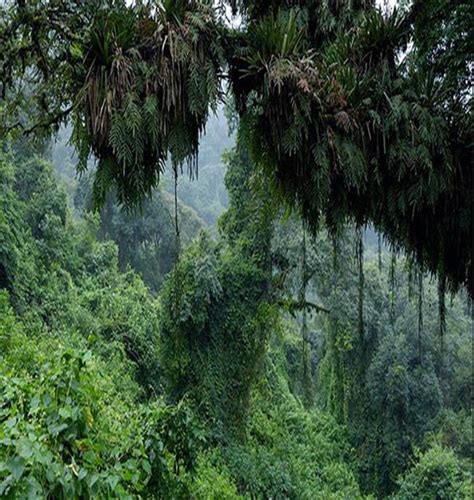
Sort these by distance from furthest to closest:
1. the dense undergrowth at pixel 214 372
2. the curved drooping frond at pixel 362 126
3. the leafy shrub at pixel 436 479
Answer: the leafy shrub at pixel 436 479 → the curved drooping frond at pixel 362 126 → the dense undergrowth at pixel 214 372

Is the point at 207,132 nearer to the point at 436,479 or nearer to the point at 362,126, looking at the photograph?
the point at 362,126

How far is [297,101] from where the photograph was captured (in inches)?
79.8

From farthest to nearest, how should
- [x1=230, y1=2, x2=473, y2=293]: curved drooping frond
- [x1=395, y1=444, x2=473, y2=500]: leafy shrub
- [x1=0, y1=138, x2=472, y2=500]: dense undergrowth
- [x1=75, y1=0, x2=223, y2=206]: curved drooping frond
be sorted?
1. [x1=395, y1=444, x2=473, y2=500]: leafy shrub
2. [x1=230, y1=2, x2=473, y2=293]: curved drooping frond
3. [x1=75, y1=0, x2=223, y2=206]: curved drooping frond
4. [x1=0, y1=138, x2=472, y2=500]: dense undergrowth

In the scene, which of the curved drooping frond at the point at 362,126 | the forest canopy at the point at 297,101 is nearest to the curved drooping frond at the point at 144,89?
the forest canopy at the point at 297,101

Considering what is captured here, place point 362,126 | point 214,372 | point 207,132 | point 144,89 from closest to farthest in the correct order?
point 144,89
point 362,126
point 207,132
point 214,372

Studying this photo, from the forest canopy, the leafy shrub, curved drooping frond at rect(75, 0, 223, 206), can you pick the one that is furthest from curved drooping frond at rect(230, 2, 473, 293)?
the leafy shrub

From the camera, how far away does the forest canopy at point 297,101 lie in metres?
1.97

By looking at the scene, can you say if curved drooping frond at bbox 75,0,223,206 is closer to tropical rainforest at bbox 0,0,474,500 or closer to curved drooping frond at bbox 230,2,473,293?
tropical rainforest at bbox 0,0,474,500

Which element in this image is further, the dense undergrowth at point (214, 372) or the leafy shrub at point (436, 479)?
the leafy shrub at point (436, 479)

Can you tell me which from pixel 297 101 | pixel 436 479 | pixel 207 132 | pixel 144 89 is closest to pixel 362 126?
pixel 297 101

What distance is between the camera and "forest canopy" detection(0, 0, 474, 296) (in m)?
1.97

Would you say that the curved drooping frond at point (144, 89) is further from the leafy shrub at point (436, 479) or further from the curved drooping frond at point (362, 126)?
the leafy shrub at point (436, 479)

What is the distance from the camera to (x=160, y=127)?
2002 millimetres

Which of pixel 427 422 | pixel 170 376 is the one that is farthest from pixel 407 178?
pixel 427 422
